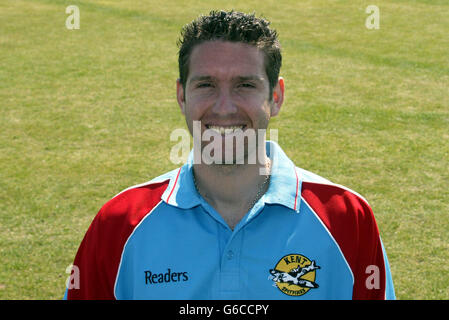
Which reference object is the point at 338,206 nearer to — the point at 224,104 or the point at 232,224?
the point at 232,224

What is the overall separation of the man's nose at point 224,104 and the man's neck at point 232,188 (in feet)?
0.95

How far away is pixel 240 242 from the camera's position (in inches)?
103

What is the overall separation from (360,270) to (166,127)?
672cm

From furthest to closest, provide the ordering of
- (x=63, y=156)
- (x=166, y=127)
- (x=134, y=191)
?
1. (x=166, y=127)
2. (x=63, y=156)
3. (x=134, y=191)

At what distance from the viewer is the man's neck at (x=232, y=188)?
9.12 ft

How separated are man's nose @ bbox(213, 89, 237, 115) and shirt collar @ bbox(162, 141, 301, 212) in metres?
0.43

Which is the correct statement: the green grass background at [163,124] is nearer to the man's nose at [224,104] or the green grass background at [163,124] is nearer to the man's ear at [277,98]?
the man's ear at [277,98]

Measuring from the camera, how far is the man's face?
264 centimetres

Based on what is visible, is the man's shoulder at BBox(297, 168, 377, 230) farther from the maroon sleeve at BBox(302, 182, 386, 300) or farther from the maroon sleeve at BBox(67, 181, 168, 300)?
the maroon sleeve at BBox(67, 181, 168, 300)

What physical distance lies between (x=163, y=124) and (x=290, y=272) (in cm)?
687

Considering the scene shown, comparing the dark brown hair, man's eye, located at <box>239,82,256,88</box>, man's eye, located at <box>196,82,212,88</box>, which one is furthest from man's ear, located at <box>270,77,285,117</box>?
man's eye, located at <box>196,82,212,88</box>

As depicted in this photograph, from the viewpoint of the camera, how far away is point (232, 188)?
9.23 feet
